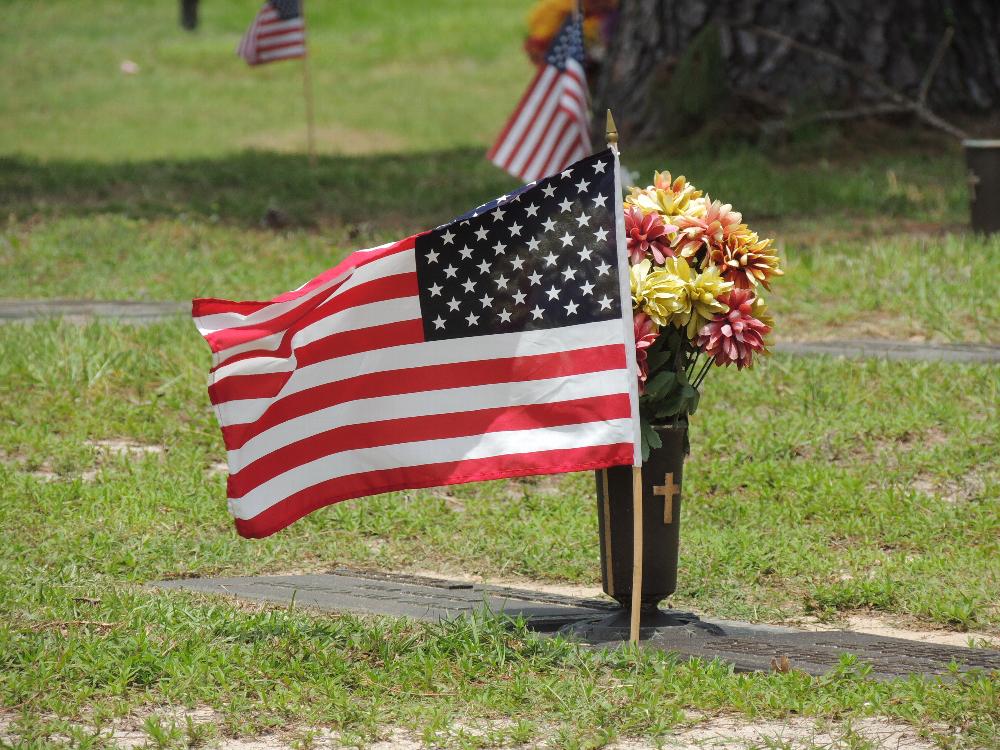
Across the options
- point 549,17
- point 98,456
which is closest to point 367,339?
point 98,456

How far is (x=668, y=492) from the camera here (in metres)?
4.28

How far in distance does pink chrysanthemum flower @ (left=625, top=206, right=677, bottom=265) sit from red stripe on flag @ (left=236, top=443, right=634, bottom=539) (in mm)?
590

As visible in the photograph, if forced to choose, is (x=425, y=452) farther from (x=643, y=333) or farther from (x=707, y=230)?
(x=707, y=230)

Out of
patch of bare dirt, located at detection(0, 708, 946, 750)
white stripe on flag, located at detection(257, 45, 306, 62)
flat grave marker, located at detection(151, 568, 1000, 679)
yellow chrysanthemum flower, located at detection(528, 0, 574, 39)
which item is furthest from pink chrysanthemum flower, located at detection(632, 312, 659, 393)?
white stripe on flag, located at detection(257, 45, 306, 62)

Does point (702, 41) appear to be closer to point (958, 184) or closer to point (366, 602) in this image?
point (958, 184)

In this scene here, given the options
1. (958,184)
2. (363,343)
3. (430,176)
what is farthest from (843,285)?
(430,176)

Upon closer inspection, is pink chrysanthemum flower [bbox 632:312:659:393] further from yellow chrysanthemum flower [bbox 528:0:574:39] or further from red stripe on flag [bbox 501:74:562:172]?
yellow chrysanthemum flower [bbox 528:0:574:39]

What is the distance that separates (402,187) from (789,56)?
3499 mm

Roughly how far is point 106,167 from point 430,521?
28.2 feet

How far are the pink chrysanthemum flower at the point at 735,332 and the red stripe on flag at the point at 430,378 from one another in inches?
12.1

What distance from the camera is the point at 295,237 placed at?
964cm

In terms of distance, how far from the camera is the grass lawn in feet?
12.4

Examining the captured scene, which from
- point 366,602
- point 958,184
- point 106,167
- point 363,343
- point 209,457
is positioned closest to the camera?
point 363,343

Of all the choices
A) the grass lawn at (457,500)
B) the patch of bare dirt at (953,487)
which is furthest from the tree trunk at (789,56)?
the patch of bare dirt at (953,487)
